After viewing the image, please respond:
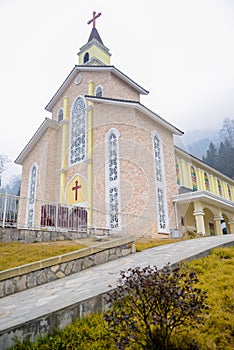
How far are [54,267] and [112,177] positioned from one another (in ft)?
22.5

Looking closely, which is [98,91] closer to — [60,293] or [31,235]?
[31,235]

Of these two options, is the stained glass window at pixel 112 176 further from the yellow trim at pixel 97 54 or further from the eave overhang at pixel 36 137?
the yellow trim at pixel 97 54

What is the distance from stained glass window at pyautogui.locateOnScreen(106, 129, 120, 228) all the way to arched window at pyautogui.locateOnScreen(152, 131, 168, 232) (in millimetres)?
1842

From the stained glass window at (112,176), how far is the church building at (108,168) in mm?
41

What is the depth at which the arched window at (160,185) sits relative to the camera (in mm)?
11195

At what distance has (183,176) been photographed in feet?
52.1

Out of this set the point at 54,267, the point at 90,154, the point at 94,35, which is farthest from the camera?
the point at 94,35

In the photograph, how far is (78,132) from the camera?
45.8 feet

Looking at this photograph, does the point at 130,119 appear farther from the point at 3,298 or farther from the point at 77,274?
the point at 3,298

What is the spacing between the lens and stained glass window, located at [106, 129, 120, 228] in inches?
406

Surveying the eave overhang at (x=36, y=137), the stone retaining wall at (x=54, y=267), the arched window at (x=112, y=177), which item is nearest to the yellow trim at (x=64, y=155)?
the eave overhang at (x=36, y=137)

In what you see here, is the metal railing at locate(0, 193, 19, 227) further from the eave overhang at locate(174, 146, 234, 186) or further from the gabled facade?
the eave overhang at locate(174, 146, 234, 186)

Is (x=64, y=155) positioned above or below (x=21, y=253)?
above

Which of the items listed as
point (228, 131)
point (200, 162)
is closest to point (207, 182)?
point (200, 162)
